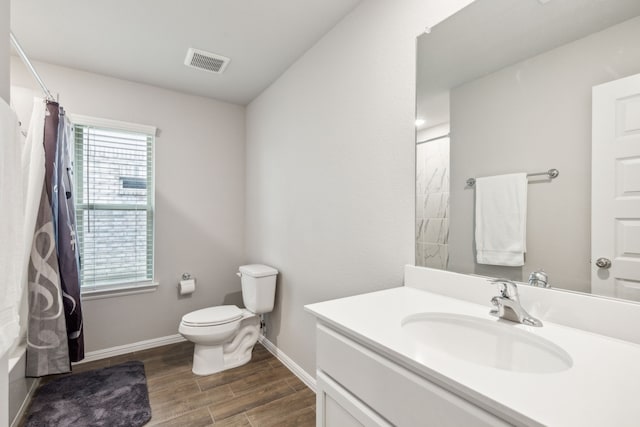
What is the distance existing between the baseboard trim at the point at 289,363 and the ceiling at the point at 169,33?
2332 millimetres

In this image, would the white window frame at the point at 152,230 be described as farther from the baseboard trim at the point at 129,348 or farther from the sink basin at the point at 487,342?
the sink basin at the point at 487,342

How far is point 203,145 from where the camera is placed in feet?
9.80

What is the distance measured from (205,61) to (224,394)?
7.95 ft

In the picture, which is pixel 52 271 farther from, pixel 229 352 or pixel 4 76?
pixel 229 352

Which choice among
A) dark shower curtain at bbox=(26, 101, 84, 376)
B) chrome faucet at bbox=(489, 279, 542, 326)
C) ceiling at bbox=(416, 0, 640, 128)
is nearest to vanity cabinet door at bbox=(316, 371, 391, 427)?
chrome faucet at bbox=(489, 279, 542, 326)

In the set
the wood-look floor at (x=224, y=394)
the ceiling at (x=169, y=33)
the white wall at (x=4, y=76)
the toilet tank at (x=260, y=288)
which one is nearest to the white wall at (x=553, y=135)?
the ceiling at (x=169, y=33)

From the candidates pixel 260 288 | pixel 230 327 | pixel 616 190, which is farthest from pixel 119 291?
pixel 616 190

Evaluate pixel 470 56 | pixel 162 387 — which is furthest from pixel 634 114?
pixel 162 387

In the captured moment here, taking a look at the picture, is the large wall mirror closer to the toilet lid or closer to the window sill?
the toilet lid

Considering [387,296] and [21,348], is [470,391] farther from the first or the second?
[21,348]

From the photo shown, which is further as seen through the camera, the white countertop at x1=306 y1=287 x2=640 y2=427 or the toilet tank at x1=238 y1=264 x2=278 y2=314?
the toilet tank at x1=238 y1=264 x2=278 y2=314

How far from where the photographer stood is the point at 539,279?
0.99 m

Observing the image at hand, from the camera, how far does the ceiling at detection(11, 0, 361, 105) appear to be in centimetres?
171

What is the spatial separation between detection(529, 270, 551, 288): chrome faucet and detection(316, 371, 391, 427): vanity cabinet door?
0.66 metres
